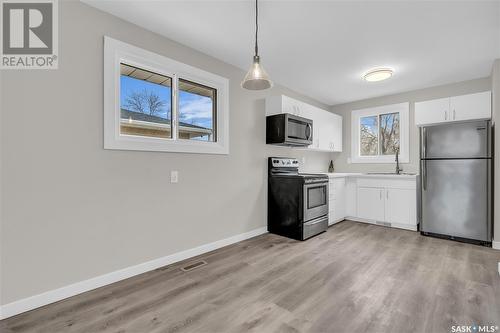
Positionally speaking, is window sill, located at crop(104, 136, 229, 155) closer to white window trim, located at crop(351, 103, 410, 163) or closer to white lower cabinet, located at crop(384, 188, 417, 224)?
white lower cabinet, located at crop(384, 188, 417, 224)

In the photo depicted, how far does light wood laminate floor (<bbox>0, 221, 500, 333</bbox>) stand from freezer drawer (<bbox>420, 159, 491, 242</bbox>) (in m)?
0.45

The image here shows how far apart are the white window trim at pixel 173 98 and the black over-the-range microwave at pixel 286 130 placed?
89 cm

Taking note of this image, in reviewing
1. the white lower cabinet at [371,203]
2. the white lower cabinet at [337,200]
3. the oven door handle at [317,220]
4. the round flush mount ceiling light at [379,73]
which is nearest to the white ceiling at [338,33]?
the round flush mount ceiling light at [379,73]

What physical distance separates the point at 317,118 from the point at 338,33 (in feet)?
7.03

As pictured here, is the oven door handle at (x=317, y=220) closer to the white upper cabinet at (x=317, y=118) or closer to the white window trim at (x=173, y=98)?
the white upper cabinet at (x=317, y=118)

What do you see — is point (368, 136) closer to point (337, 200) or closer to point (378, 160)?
point (378, 160)

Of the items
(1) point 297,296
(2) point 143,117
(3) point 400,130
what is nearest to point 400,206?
(3) point 400,130

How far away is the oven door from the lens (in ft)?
11.7

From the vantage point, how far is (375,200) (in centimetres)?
449

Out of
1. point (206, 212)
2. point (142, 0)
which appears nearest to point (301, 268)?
point (206, 212)

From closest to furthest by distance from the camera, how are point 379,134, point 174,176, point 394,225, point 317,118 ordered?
point 174,176 < point 394,225 < point 317,118 < point 379,134

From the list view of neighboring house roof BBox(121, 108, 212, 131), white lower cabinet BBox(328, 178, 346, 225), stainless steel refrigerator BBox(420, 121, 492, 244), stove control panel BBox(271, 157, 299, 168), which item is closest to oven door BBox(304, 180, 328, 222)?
white lower cabinet BBox(328, 178, 346, 225)

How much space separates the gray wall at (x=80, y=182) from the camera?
5.97 feet
